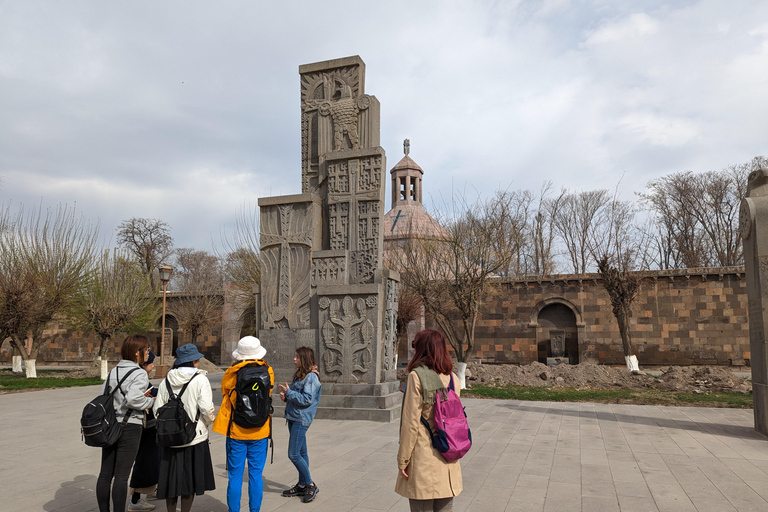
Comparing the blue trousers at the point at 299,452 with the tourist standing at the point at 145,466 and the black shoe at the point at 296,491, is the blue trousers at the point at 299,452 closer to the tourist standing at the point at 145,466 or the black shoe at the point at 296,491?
the black shoe at the point at 296,491

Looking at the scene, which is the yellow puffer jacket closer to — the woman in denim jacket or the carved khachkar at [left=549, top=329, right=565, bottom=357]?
the woman in denim jacket

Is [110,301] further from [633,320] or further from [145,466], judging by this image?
[633,320]

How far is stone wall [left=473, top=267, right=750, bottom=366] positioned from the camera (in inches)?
822

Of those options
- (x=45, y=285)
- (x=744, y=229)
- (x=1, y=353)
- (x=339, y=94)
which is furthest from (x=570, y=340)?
(x=1, y=353)

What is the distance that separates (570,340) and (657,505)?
1953cm

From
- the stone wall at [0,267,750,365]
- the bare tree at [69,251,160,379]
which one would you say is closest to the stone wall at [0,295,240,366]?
the bare tree at [69,251,160,379]

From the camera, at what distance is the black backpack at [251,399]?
384 centimetres

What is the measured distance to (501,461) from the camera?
595 cm

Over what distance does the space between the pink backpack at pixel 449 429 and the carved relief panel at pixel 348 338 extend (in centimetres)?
580

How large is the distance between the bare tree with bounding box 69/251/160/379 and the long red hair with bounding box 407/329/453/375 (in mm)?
18824

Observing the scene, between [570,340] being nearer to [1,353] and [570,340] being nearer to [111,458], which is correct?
[111,458]

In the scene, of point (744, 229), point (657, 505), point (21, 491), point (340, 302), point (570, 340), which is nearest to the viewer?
point (657, 505)

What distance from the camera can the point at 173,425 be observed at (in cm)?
367

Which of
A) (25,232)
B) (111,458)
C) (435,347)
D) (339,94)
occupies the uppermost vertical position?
(339,94)
